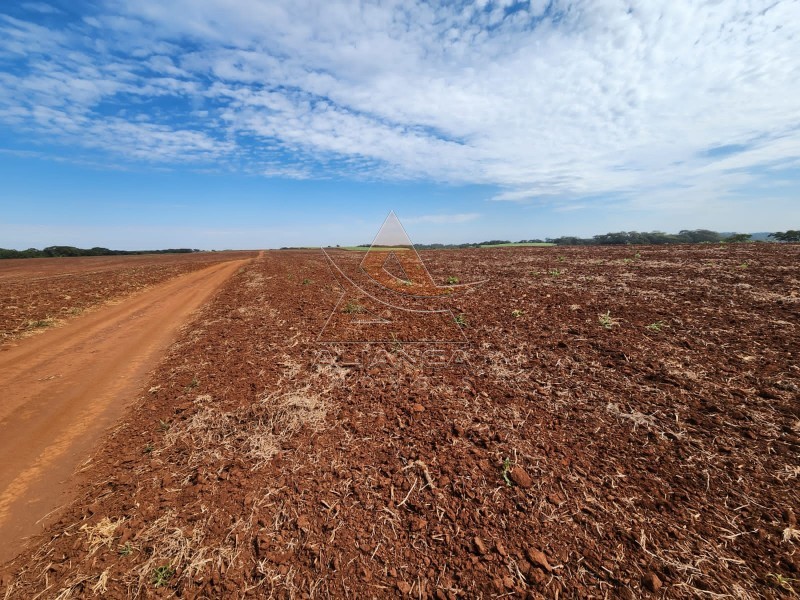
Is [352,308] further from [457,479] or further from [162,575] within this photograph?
[162,575]

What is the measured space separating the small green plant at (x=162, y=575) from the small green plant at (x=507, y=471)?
11.6ft

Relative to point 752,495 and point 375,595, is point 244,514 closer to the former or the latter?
point 375,595

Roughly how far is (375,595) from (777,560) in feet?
11.9

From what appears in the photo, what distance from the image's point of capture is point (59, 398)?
21.2 feet

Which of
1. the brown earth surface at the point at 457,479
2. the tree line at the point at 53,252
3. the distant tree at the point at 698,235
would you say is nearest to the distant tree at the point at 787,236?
the distant tree at the point at 698,235

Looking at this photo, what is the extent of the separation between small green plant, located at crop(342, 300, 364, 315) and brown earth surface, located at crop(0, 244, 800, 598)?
4005mm

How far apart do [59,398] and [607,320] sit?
506 inches

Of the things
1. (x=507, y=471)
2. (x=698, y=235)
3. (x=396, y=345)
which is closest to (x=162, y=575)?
(x=507, y=471)

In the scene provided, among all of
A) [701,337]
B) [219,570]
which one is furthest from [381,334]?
[701,337]

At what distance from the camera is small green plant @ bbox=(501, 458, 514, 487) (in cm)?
381

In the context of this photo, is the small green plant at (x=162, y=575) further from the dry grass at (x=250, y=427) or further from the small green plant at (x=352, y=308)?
the small green plant at (x=352, y=308)

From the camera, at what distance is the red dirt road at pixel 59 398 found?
3990mm

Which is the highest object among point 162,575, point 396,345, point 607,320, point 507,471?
point 607,320

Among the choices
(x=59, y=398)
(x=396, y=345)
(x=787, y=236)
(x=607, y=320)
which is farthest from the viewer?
(x=787, y=236)
